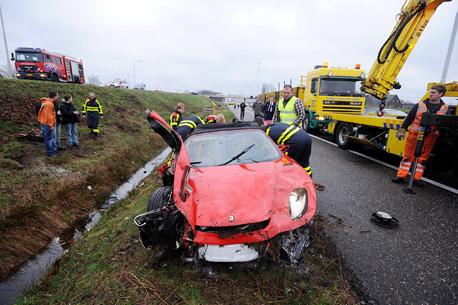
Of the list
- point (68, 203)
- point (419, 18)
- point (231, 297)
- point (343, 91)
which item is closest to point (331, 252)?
point (231, 297)

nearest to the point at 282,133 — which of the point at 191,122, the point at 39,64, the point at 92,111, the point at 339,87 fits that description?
the point at 191,122

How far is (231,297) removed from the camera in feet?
7.26

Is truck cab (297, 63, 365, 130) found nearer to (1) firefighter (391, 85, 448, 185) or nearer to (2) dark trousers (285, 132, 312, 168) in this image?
(1) firefighter (391, 85, 448, 185)

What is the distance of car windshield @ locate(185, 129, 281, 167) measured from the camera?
309cm

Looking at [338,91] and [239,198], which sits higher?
[338,91]

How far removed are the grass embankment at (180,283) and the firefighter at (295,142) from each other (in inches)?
49.6

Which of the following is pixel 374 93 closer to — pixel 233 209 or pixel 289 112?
pixel 289 112

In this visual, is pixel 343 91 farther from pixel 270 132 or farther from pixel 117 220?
pixel 117 220

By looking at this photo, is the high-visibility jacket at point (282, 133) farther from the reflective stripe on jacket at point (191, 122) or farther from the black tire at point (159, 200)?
the black tire at point (159, 200)

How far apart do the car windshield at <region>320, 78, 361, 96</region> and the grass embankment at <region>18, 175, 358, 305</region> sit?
8633mm

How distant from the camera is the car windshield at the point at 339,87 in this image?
10.5 metres

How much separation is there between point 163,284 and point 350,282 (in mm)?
1779

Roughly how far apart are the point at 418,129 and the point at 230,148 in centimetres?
392

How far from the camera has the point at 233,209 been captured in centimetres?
221
